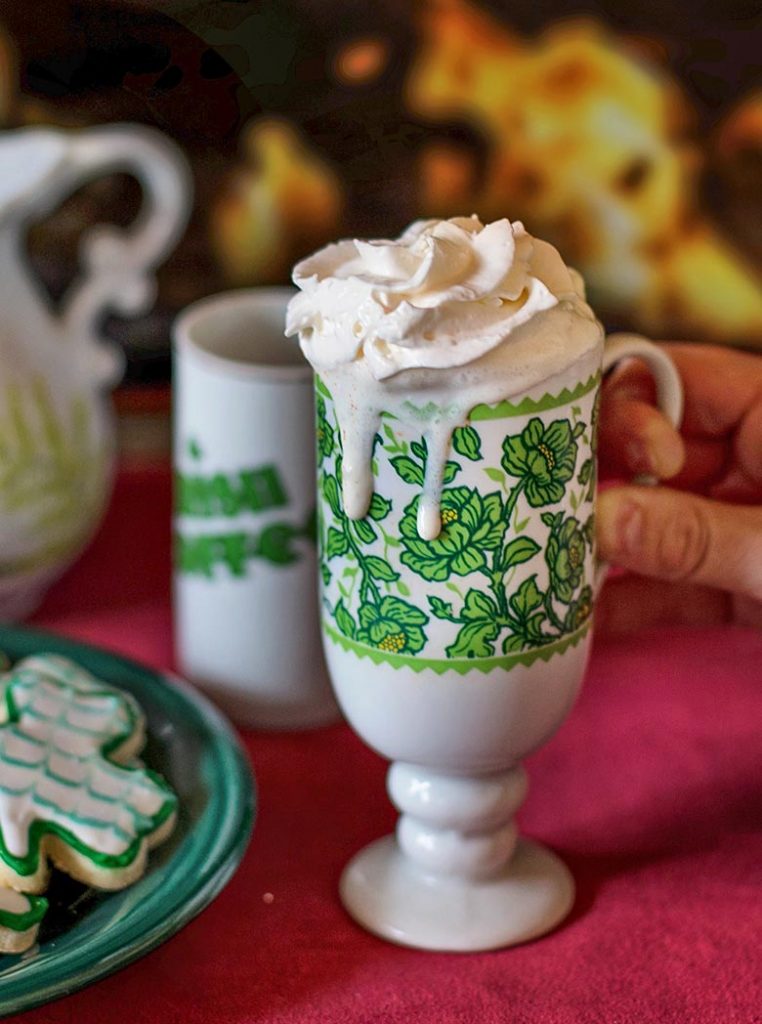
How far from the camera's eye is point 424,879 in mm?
601

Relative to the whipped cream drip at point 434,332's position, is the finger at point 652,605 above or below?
below

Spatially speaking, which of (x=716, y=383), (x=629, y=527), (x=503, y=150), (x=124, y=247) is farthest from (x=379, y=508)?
(x=503, y=150)

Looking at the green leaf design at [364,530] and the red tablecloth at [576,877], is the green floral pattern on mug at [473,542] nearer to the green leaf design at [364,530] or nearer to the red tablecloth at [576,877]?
the green leaf design at [364,530]

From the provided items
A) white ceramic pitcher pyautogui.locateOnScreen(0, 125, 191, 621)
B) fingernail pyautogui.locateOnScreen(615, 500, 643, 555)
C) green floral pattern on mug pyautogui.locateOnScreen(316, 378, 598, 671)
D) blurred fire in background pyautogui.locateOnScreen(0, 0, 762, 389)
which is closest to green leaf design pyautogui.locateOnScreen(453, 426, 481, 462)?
green floral pattern on mug pyautogui.locateOnScreen(316, 378, 598, 671)

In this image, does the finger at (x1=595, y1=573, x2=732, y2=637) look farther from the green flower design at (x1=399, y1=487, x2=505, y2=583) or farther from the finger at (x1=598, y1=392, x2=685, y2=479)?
the green flower design at (x1=399, y1=487, x2=505, y2=583)

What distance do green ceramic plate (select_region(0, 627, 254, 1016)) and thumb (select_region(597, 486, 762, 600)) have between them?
0.62 ft

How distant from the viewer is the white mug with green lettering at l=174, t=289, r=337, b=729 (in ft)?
2.25

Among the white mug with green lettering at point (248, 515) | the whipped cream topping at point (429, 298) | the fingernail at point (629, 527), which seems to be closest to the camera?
the whipped cream topping at point (429, 298)

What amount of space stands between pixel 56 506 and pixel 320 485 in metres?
0.27

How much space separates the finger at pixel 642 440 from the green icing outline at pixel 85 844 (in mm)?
233

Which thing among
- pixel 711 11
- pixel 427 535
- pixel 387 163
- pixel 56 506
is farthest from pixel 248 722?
pixel 711 11

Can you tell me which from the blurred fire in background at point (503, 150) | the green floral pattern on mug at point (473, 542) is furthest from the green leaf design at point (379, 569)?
the blurred fire in background at point (503, 150)

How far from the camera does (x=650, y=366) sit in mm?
597

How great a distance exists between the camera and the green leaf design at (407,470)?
50 centimetres
